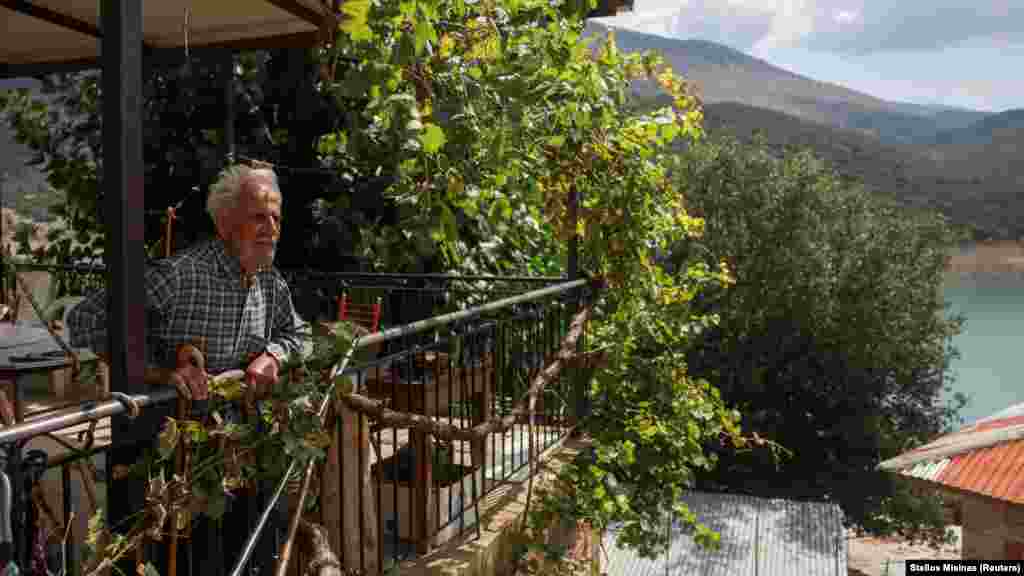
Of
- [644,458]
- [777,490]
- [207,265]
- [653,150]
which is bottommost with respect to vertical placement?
[777,490]

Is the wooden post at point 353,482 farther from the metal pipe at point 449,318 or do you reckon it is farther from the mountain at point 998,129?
the mountain at point 998,129

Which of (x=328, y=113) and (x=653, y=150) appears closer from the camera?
(x=653, y=150)

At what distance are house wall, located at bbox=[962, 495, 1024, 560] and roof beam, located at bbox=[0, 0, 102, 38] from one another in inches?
290

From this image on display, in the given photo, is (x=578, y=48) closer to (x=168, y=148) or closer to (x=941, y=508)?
(x=168, y=148)

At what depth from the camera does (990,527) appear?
7.26m

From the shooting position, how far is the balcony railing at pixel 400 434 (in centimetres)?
220

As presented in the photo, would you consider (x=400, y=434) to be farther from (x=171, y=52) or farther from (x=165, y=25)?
(x=165, y=25)

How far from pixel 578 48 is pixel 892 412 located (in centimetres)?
2108

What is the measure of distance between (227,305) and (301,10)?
4.43ft

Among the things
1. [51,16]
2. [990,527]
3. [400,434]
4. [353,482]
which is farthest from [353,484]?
[990,527]

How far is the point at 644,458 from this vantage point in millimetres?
4547

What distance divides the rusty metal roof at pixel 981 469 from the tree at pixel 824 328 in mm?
12284

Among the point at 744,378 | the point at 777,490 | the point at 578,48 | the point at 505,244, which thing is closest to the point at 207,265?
the point at 578,48

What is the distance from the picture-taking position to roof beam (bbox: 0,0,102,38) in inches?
127
